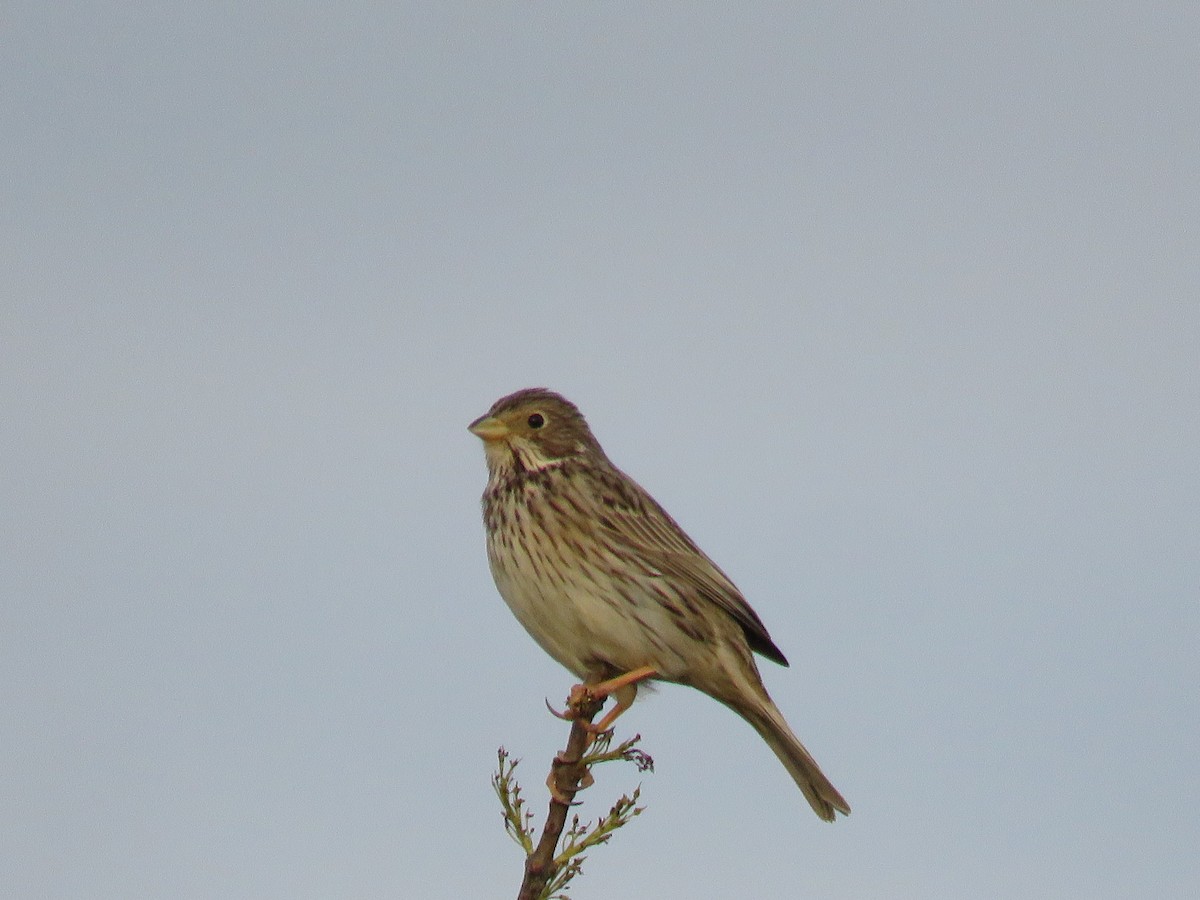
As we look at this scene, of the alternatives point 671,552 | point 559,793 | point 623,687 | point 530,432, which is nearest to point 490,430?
point 530,432

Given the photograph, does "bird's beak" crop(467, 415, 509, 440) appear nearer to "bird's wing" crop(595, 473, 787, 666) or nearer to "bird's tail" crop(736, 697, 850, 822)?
"bird's wing" crop(595, 473, 787, 666)

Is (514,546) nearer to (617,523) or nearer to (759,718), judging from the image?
(617,523)

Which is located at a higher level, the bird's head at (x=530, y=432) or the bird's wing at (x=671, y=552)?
the bird's head at (x=530, y=432)

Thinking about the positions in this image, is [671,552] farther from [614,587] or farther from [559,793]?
[559,793]

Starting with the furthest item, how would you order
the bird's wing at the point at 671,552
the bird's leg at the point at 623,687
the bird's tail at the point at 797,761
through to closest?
the bird's wing at the point at 671,552, the bird's tail at the point at 797,761, the bird's leg at the point at 623,687

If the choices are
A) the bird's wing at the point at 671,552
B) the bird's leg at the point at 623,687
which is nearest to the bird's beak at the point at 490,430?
the bird's wing at the point at 671,552

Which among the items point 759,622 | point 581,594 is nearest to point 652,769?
point 581,594

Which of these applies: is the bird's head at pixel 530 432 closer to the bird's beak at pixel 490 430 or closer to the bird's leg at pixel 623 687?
the bird's beak at pixel 490 430
